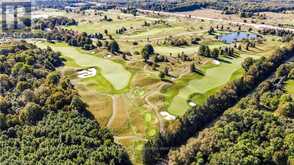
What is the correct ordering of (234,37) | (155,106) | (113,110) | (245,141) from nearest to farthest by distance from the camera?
(245,141) → (113,110) → (155,106) → (234,37)

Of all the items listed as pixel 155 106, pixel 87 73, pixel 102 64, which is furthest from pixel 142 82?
pixel 102 64

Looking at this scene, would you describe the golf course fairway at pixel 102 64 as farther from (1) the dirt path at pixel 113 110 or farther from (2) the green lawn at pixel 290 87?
(2) the green lawn at pixel 290 87

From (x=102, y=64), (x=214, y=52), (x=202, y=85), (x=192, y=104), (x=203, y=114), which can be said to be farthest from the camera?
(x=214, y=52)

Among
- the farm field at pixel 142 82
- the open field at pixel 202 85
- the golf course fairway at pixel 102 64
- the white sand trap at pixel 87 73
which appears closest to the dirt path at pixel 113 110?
the farm field at pixel 142 82

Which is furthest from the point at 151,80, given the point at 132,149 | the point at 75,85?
the point at 132,149

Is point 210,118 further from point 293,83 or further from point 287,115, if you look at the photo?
point 293,83

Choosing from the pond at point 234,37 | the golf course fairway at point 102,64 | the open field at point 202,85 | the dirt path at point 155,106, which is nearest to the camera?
the dirt path at point 155,106

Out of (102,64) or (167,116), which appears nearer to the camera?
(167,116)

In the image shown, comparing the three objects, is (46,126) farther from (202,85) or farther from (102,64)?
(102,64)
